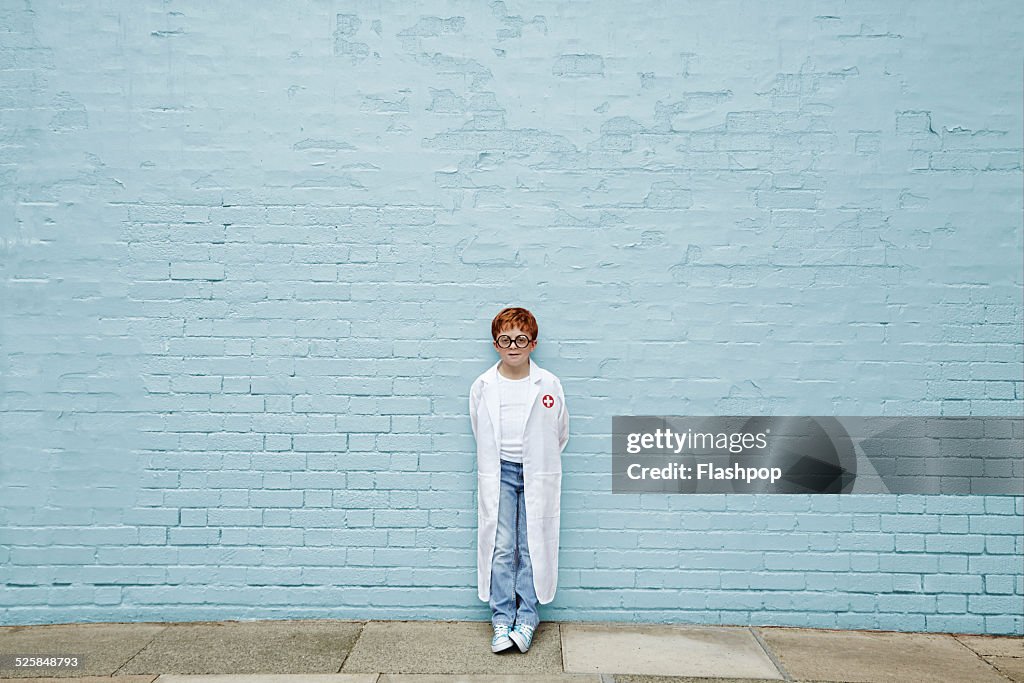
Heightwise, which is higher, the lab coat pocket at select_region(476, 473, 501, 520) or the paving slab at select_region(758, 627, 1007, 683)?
the lab coat pocket at select_region(476, 473, 501, 520)

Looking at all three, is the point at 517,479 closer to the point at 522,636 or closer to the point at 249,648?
the point at 522,636

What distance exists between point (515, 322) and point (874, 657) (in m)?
2.74

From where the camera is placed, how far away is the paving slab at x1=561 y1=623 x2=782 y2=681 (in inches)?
156

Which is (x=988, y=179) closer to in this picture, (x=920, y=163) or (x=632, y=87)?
(x=920, y=163)

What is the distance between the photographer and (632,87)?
471cm

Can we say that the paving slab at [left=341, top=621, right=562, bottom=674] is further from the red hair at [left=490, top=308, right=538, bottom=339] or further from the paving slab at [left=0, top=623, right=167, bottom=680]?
the red hair at [left=490, top=308, right=538, bottom=339]

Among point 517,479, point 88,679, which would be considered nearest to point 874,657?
point 517,479

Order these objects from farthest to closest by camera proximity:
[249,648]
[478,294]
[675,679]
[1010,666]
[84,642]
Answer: [478,294]
[84,642]
[249,648]
[1010,666]
[675,679]

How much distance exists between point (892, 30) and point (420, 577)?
4.47 meters

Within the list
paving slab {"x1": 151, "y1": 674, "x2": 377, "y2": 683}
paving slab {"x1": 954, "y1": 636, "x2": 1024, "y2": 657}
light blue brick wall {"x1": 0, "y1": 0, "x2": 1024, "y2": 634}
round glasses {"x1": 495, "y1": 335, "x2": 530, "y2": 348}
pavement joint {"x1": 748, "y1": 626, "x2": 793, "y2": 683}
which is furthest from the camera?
light blue brick wall {"x1": 0, "y1": 0, "x2": 1024, "y2": 634}

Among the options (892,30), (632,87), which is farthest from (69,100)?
(892,30)

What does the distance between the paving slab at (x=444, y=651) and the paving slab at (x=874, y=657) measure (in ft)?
4.25

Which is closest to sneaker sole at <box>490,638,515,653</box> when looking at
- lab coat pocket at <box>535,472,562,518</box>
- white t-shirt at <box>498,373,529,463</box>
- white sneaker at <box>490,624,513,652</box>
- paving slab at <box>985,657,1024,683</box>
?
white sneaker at <box>490,624,513,652</box>

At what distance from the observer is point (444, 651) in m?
4.21
